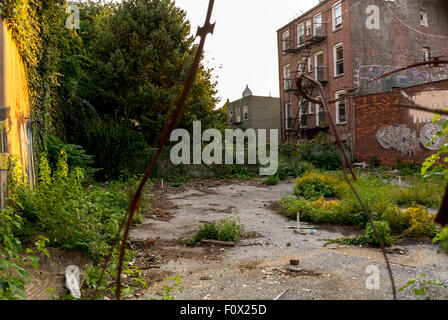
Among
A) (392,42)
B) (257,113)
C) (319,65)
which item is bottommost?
(257,113)

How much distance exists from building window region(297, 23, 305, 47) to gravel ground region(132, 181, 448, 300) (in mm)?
21156

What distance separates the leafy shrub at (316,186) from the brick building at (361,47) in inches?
390

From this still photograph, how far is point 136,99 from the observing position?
17.4m

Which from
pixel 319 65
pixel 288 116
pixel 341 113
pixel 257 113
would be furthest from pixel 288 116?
pixel 257 113

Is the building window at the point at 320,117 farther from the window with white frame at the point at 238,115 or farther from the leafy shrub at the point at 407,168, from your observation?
the window with white frame at the point at 238,115

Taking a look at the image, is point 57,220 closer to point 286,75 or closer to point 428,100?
point 428,100

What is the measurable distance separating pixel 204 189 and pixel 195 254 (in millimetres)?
9344

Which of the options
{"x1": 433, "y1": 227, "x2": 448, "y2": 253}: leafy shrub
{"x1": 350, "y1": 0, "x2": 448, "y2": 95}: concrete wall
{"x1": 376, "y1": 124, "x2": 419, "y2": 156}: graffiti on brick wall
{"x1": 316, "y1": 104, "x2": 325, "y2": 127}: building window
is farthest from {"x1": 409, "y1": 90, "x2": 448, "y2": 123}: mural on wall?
{"x1": 316, "y1": 104, "x2": 325, "y2": 127}: building window

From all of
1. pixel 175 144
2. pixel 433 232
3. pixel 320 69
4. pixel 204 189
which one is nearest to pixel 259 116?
pixel 320 69

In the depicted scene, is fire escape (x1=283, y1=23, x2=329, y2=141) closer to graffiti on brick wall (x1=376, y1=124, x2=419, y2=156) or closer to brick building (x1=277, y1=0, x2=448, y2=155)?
brick building (x1=277, y1=0, x2=448, y2=155)

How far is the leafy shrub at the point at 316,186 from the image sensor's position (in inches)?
447

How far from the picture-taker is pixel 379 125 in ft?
66.7

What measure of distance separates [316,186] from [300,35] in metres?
18.3

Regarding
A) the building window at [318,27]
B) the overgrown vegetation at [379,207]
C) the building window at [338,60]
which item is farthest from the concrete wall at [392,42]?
the overgrown vegetation at [379,207]
